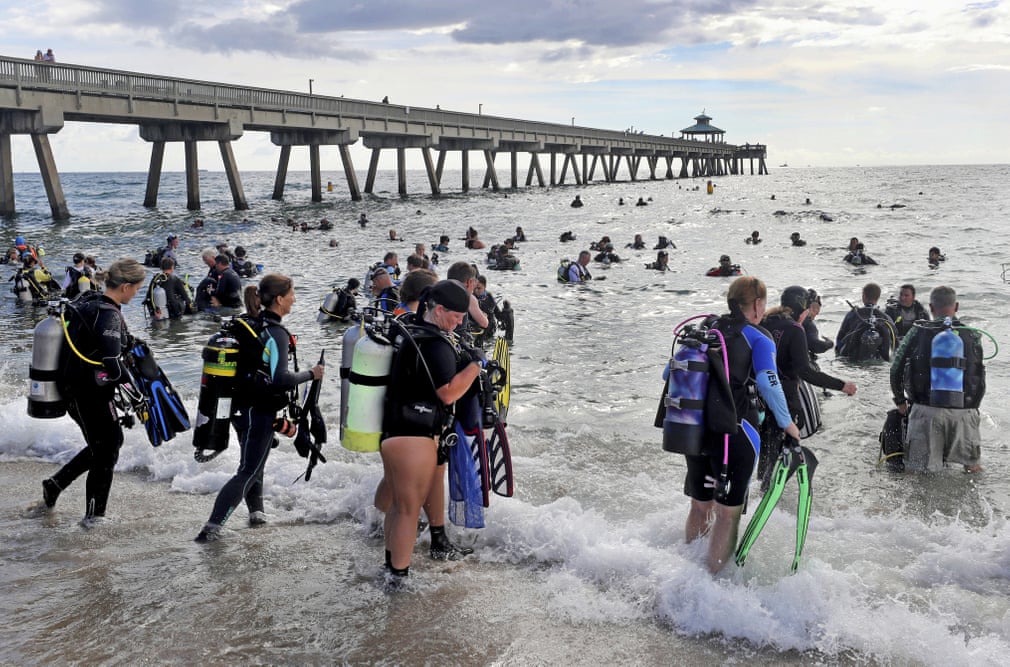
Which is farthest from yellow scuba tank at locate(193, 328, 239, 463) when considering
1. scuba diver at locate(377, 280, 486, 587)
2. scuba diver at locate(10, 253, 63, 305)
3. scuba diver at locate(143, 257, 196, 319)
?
scuba diver at locate(10, 253, 63, 305)

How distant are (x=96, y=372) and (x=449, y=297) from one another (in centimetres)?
267

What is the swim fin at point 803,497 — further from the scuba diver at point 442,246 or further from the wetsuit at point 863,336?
the scuba diver at point 442,246

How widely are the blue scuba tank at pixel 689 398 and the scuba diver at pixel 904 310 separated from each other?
7.34 meters

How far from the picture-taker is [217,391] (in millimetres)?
5332

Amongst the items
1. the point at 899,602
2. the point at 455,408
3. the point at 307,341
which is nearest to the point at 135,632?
the point at 455,408

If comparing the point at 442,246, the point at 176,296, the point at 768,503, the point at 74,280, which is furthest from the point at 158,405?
the point at 442,246

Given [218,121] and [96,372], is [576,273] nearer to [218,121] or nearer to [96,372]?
[96,372]

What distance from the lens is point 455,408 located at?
15.8 ft

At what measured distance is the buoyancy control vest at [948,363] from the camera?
269 inches

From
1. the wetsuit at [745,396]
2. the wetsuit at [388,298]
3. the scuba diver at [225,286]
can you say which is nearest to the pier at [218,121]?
the scuba diver at [225,286]

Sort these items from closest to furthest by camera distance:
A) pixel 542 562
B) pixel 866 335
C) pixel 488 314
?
pixel 542 562 < pixel 866 335 < pixel 488 314

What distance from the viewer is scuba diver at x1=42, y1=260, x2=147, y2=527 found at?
17.7ft

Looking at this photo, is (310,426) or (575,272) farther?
(575,272)

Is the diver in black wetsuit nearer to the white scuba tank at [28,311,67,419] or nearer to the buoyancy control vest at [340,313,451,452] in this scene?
the buoyancy control vest at [340,313,451,452]
